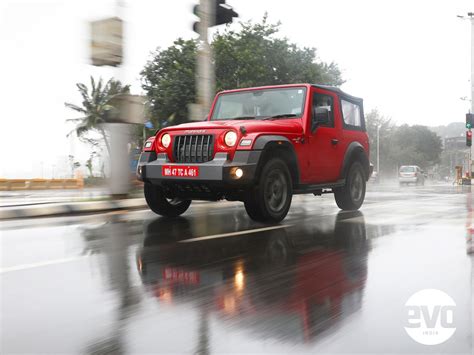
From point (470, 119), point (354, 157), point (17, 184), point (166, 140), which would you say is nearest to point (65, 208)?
point (166, 140)

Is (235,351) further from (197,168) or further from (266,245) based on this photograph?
(197,168)

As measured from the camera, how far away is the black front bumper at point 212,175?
6395 mm

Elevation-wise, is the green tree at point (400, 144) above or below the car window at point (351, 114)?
above

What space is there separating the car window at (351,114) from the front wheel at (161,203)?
10.2ft

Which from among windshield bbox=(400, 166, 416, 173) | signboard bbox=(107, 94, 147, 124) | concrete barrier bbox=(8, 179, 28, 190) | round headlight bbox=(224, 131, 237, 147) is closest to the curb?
signboard bbox=(107, 94, 147, 124)

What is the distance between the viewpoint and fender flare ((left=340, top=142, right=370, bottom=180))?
28.6 ft

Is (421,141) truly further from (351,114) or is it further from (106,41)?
(106,41)

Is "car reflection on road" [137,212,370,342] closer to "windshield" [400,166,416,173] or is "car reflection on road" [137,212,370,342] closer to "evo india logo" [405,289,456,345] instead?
"evo india logo" [405,289,456,345]

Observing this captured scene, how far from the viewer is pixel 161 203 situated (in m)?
7.84

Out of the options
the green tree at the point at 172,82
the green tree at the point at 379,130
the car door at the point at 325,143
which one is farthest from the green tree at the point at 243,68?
the green tree at the point at 379,130

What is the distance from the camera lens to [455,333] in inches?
102

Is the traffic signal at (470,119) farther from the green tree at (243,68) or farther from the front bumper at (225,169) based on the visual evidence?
the front bumper at (225,169)

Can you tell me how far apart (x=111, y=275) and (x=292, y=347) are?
185 centimetres

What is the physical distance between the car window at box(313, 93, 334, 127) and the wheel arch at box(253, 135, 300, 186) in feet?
3.64
